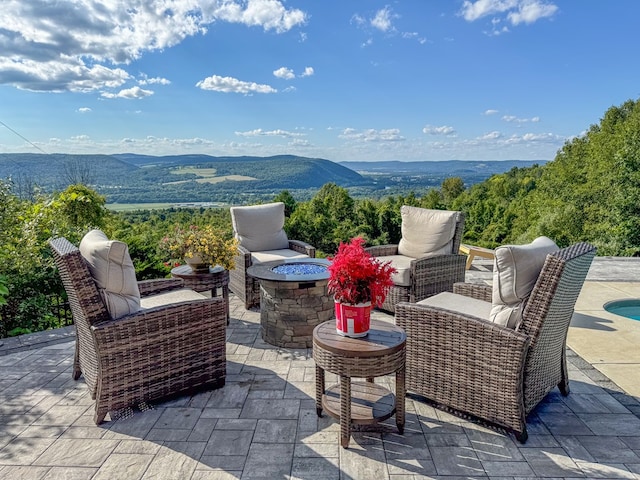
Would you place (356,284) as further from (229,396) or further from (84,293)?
(84,293)

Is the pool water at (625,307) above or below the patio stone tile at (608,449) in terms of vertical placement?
below

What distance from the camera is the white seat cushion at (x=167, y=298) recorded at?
2.85 metres

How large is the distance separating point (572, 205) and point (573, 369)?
19005 millimetres

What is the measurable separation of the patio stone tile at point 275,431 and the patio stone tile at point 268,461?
0.15 feet

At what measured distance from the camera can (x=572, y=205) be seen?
19.1 meters

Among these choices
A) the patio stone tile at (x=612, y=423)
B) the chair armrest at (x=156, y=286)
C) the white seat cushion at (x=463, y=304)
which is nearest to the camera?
the patio stone tile at (x=612, y=423)

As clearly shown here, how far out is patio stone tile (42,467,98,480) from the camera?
1.96 metres

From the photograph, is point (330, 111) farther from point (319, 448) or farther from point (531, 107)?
point (319, 448)

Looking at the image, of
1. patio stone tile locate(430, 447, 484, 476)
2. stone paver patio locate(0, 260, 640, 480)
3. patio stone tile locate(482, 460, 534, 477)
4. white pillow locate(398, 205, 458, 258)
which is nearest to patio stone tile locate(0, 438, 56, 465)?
stone paver patio locate(0, 260, 640, 480)

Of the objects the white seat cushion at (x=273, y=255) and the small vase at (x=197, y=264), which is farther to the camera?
the white seat cushion at (x=273, y=255)

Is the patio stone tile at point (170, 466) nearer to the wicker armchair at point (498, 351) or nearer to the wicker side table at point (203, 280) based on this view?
the wicker armchair at point (498, 351)

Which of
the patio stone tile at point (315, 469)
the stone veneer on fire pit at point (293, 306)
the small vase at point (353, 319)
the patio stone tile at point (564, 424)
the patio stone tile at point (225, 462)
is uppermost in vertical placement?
the small vase at point (353, 319)

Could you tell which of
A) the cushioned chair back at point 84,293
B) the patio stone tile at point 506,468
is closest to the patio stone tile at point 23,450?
the cushioned chair back at point 84,293

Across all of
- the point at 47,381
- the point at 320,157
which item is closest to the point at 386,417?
the point at 47,381
